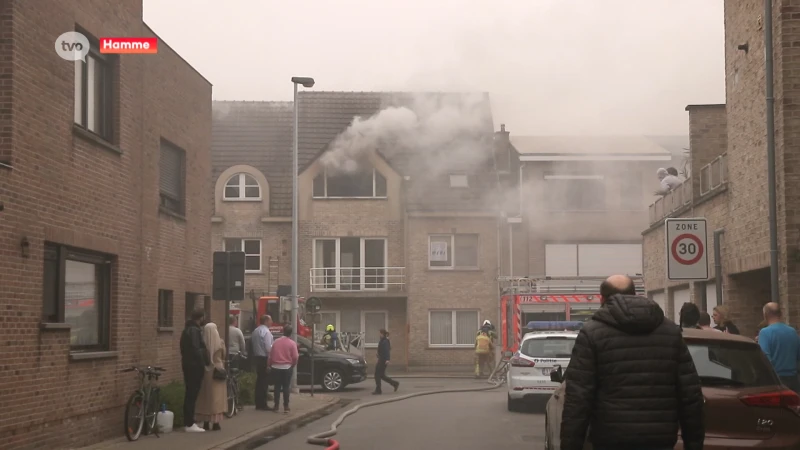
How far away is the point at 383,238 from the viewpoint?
142ft

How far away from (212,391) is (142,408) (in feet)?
4.13

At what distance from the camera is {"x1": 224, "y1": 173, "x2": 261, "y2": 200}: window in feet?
145

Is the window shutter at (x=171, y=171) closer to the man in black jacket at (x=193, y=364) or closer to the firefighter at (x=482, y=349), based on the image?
the man in black jacket at (x=193, y=364)

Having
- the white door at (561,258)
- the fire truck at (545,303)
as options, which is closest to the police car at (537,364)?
the fire truck at (545,303)

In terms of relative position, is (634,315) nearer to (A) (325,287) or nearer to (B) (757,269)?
(B) (757,269)

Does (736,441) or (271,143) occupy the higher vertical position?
(271,143)

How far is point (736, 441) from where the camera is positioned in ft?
27.1

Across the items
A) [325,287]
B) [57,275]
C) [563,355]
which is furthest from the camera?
[325,287]

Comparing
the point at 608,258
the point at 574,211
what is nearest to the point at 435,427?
the point at 574,211

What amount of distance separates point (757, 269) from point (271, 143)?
30.7m

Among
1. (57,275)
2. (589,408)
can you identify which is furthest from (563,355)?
(589,408)

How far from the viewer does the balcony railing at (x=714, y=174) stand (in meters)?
19.2

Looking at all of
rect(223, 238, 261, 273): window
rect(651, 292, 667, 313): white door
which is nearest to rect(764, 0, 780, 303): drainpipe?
rect(651, 292, 667, 313): white door

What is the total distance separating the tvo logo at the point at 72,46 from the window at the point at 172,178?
4133 millimetres
